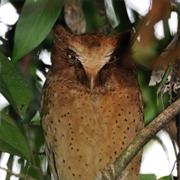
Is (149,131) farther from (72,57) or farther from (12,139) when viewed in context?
(72,57)

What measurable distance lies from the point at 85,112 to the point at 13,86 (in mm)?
385

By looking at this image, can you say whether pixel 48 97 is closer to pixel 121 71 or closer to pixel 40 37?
pixel 121 71

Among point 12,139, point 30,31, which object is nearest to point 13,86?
point 12,139

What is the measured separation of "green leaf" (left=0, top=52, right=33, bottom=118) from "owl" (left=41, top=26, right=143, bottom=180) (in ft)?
0.95

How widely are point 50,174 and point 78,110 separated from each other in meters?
0.25

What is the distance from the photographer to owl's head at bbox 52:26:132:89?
4.39 ft

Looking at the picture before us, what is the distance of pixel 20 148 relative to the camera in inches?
43.7

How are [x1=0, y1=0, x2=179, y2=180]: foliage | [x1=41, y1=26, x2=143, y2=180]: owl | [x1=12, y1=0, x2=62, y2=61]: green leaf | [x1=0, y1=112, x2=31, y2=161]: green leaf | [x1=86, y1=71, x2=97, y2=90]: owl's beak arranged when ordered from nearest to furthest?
[x1=0, y1=0, x2=179, y2=180]: foliage
[x1=12, y1=0, x2=62, y2=61]: green leaf
[x1=0, y1=112, x2=31, y2=161]: green leaf
[x1=86, y1=71, x2=97, y2=90]: owl's beak
[x1=41, y1=26, x2=143, y2=180]: owl

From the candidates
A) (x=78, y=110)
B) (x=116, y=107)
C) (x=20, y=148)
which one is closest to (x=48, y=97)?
(x=78, y=110)

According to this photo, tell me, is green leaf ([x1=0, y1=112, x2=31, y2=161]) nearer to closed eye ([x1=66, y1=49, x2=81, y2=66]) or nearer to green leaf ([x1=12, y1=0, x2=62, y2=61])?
green leaf ([x1=12, y1=0, x2=62, y2=61])

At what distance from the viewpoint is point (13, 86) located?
114 cm

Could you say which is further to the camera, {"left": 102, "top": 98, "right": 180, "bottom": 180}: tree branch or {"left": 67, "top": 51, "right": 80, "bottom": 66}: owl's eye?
{"left": 67, "top": 51, "right": 80, "bottom": 66}: owl's eye

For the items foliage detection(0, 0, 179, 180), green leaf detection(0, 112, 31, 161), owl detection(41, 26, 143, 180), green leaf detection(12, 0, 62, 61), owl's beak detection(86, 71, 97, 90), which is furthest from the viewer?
owl detection(41, 26, 143, 180)

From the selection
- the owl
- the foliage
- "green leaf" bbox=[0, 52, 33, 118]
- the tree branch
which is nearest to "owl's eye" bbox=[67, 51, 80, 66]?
the owl
